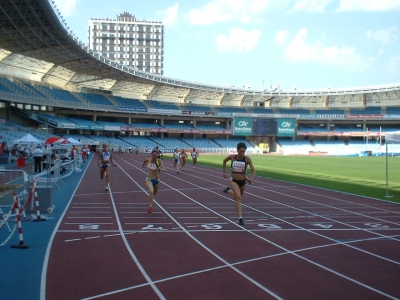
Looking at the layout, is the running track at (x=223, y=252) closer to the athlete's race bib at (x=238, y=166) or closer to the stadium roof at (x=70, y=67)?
the athlete's race bib at (x=238, y=166)

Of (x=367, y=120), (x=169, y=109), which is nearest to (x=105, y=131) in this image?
(x=169, y=109)

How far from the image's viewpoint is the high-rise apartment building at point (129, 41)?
398ft

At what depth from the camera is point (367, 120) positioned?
86.6 metres

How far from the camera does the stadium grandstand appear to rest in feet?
189

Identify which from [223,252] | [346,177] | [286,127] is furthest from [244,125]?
[223,252]

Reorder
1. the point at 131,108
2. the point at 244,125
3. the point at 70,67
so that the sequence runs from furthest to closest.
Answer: the point at 244,125 < the point at 131,108 < the point at 70,67

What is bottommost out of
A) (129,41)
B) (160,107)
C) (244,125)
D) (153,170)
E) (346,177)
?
(346,177)

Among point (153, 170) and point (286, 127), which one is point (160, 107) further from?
point (153, 170)

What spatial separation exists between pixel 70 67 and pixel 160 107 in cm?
2355

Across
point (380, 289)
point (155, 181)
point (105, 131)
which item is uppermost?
point (105, 131)

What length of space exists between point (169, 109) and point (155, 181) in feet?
225

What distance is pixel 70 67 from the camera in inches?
2377

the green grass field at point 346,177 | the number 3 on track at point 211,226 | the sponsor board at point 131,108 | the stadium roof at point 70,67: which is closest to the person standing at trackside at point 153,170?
the number 3 on track at point 211,226

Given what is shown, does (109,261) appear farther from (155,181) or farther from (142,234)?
(155,181)
